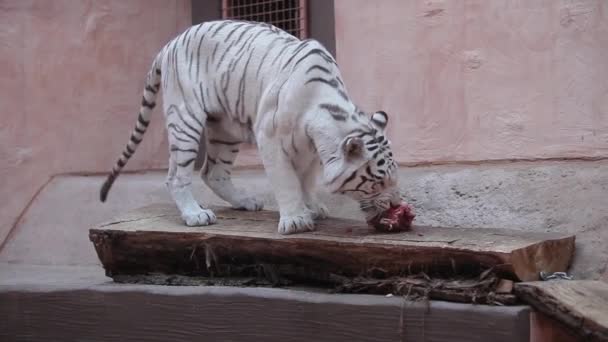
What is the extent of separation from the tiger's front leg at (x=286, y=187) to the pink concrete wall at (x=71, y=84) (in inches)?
101

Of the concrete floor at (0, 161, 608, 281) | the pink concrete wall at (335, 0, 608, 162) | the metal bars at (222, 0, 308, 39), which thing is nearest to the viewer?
the concrete floor at (0, 161, 608, 281)

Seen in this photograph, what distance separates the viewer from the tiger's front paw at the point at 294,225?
2973mm

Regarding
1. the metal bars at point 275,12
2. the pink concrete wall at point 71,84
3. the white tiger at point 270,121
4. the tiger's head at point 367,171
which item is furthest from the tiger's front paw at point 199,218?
the pink concrete wall at point 71,84

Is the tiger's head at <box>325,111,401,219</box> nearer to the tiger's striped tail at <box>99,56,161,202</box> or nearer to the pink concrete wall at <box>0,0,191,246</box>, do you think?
the tiger's striped tail at <box>99,56,161,202</box>

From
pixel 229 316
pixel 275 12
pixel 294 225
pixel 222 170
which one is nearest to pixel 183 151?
pixel 222 170

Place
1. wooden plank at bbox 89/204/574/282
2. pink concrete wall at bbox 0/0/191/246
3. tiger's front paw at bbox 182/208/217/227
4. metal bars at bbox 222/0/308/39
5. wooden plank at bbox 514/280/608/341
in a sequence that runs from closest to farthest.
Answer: wooden plank at bbox 514/280/608/341, wooden plank at bbox 89/204/574/282, tiger's front paw at bbox 182/208/217/227, metal bars at bbox 222/0/308/39, pink concrete wall at bbox 0/0/191/246

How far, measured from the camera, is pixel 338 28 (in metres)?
4.59

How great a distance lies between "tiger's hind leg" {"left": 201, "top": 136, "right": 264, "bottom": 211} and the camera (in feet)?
11.9

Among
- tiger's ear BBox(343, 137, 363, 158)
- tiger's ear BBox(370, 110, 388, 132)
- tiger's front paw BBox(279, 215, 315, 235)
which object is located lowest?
tiger's front paw BBox(279, 215, 315, 235)

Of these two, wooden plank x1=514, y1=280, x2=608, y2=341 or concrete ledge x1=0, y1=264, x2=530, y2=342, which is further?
concrete ledge x1=0, y1=264, x2=530, y2=342

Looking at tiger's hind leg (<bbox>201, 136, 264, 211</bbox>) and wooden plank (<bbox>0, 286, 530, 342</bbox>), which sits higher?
tiger's hind leg (<bbox>201, 136, 264, 211</bbox>)

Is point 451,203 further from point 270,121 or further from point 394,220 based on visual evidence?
point 270,121

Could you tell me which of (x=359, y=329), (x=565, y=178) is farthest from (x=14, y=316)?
(x=565, y=178)

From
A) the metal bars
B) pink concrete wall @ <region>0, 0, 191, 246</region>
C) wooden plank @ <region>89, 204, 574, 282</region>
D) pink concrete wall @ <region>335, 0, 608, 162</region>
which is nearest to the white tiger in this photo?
wooden plank @ <region>89, 204, 574, 282</region>
